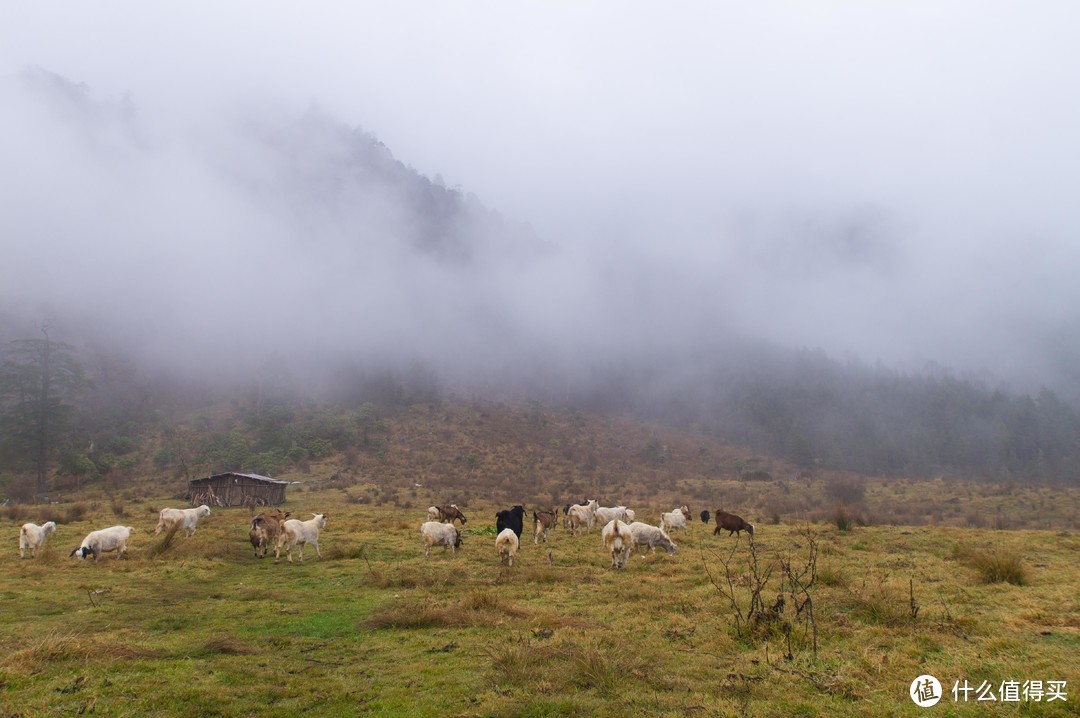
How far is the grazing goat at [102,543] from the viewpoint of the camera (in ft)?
58.5

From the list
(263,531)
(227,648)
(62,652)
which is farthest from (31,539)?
(227,648)

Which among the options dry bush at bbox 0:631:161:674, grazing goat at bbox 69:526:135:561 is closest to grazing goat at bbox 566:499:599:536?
grazing goat at bbox 69:526:135:561

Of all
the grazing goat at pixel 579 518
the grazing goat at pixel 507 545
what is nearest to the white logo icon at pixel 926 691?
the grazing goat at pixel 507 545

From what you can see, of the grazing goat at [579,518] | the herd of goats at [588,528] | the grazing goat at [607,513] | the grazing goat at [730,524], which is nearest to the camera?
the herd of goats at [588,528]

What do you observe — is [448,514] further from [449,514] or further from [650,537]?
[650,537]

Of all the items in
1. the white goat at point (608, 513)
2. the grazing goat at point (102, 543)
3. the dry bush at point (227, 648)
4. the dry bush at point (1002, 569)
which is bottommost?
the white goat at point (608, 513)

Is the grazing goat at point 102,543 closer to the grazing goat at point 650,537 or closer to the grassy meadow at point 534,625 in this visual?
the grassy meadow at point 534,625

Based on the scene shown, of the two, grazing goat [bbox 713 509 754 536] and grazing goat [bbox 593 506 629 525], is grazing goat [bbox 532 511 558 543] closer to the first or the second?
grazing goat [bbox 593 506 629 525]

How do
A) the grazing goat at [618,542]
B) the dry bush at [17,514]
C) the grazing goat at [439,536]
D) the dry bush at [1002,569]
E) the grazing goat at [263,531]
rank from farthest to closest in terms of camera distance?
the dry bush at [17,514], the grazing goat at [439,536], the grazing goat at [263,531], the grazing goat at [618,542], the dry bush at [1002,569]

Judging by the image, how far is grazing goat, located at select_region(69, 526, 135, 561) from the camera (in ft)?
58.5

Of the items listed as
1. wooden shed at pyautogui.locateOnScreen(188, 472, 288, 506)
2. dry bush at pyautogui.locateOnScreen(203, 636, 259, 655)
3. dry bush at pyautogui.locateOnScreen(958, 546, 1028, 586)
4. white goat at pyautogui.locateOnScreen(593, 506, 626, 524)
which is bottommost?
wooden shed at pyautogui.locateOnScreen(188, 472, 288, 506)

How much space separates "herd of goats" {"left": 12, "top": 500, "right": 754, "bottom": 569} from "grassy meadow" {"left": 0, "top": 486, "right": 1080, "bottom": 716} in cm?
73

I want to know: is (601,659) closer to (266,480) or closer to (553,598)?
(553,598)

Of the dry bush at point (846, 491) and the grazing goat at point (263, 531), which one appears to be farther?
the dry bush at point (846, 491)
